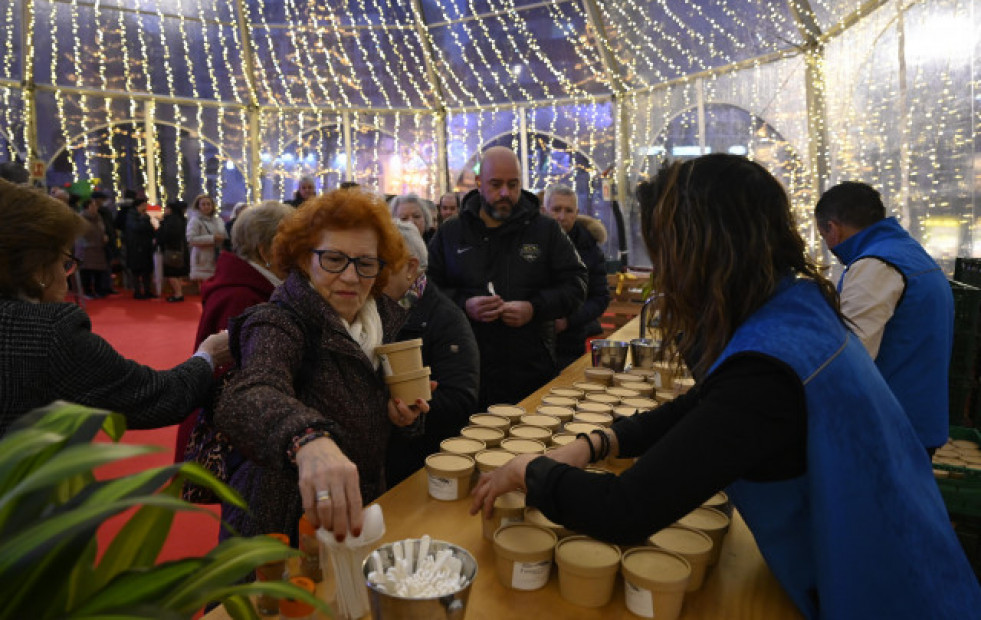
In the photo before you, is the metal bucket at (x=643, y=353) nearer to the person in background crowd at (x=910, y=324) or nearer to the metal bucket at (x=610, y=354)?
the metal bucket at (x=610, y=354)

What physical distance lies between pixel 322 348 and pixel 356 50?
1043 cm

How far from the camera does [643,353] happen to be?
2604 mm

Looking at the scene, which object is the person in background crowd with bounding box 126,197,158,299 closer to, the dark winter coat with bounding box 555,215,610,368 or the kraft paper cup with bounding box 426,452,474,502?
the dark winter coat with bounding box 555,215,610,368

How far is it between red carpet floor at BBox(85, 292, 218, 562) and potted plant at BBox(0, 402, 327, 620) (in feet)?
6.82

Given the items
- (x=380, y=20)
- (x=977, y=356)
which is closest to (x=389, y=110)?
(x=380, y=20)

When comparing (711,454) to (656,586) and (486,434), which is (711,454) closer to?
(656,586)

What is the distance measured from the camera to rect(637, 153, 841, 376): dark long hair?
1.11m

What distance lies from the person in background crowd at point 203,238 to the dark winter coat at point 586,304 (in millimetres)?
5749

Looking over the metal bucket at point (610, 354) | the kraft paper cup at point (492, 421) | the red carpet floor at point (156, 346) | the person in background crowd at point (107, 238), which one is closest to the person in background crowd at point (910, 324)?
Result: the metal bucket at point (610, 354)

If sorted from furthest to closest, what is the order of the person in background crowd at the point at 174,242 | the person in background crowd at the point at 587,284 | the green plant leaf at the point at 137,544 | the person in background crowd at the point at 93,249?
the person in background crowd at the point at 174,242 < the person in background crowd at the point at 93,249 < the person in background crowd at the point at 587,284 < the green plant leaf at the point at 137,544

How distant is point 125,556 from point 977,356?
3945 mm

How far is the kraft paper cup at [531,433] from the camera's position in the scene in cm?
166

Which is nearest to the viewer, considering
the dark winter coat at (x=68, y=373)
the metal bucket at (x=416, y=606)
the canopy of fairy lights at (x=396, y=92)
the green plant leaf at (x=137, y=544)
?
the green plant leaf at (x=137, y=544)

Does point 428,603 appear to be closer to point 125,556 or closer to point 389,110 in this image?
point 125,556
